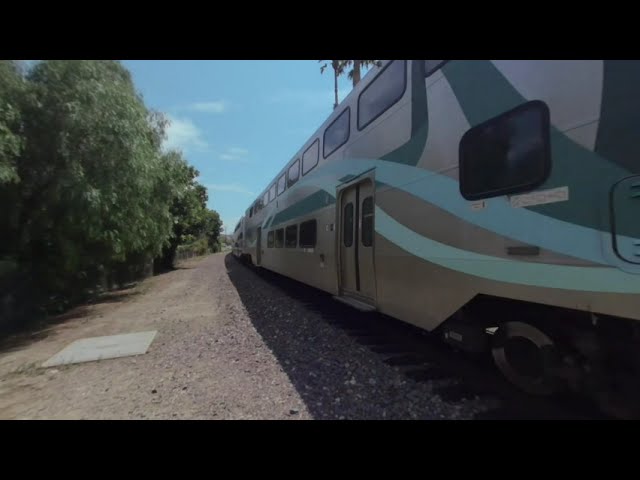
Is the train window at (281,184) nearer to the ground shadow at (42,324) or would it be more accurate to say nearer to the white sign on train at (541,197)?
the ground shadow at (42,324)

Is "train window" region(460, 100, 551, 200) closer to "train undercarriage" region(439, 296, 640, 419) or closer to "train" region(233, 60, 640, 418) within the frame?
"train" region(233, 60, 640, 418)

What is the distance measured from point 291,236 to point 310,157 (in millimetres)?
2439

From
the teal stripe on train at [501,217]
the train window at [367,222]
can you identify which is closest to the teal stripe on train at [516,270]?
the teal stripe on train at [501,217]

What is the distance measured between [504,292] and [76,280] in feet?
40.1

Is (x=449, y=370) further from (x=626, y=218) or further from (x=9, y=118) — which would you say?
(x=9, y=118)

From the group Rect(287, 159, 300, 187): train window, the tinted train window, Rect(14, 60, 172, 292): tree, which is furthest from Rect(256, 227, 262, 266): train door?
Rect(14, 60, 172, 292): tree

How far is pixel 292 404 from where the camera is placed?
3303 millimetres

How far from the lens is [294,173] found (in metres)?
10.0

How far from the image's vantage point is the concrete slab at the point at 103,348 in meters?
5.22

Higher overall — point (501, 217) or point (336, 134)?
point (336, 134)

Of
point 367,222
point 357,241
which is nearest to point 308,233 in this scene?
point 357,241

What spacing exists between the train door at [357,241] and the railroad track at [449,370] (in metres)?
0.67
